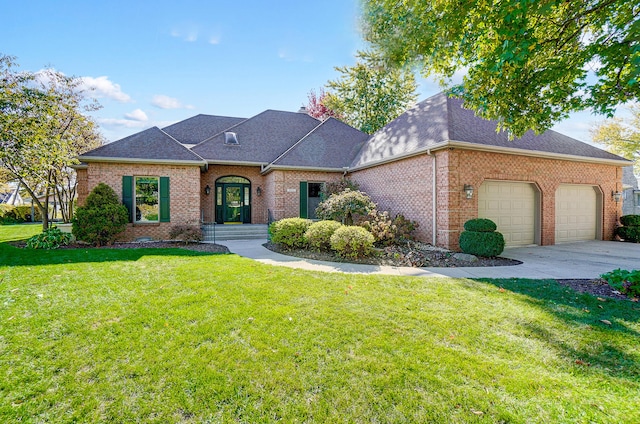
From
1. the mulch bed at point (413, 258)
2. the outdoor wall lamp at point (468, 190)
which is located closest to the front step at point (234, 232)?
the mulch bed at point (413, 258)

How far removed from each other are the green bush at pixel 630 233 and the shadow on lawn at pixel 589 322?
33.1ft

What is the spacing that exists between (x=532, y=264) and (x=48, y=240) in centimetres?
1454

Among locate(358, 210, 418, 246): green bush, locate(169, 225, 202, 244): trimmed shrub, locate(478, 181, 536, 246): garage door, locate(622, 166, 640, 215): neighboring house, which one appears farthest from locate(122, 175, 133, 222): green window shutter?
locate(622, 166, 640, 215): neighboring house

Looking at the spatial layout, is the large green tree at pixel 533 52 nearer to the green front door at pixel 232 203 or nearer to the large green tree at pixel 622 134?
the green front door at pixel 232 203

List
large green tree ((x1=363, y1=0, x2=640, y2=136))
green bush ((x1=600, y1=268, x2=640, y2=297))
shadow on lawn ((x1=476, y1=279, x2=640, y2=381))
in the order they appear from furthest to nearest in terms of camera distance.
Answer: large green tree ((x1=363, y1=0, x2=640, y2=136)) → green bush ((x1=600, y1=268, x2=640, y2=297)) → shadow on lawn ((x1=476, y1=279, x2=640, y2=381))

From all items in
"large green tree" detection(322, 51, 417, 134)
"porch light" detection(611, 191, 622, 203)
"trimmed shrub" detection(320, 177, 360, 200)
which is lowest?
"porch light" detection(611, 191, 622, 203)

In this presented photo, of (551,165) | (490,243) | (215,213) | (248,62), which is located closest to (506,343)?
(490,243)

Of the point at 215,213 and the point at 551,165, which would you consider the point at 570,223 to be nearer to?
the point at 551,165

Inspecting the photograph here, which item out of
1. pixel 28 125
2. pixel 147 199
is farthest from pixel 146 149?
pixel 28 125

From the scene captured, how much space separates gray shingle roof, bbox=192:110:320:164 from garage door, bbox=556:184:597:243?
493 inches

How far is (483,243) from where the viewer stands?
25.9 feet

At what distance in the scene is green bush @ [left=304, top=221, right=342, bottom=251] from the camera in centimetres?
862

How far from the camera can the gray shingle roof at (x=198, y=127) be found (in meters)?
16.3

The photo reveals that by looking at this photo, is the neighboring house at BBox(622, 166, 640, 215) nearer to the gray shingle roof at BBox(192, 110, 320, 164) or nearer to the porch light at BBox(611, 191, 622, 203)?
the porch light at BBox(611, 191, 622, 203)
